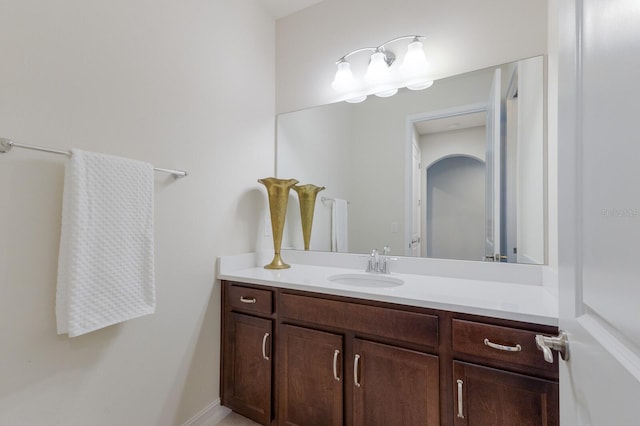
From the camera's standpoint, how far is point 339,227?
2020 mm

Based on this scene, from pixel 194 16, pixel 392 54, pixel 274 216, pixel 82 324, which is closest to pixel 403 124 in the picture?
pixel 392 54

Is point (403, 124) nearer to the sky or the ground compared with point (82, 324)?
nearer to the sky

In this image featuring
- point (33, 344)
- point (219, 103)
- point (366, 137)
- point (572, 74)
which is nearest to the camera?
point (572, 74)

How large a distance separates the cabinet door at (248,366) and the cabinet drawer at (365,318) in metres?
0.22

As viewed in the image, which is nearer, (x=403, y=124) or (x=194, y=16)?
(x=194, y=16)

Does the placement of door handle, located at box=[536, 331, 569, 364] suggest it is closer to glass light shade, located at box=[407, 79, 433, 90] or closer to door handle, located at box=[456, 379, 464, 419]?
door handle, located at box=[456, 379, 464, 419]

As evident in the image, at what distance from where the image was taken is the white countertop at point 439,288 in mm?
1054

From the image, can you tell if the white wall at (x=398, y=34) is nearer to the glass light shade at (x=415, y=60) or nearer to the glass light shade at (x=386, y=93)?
the glass light shade at (x=415, y=60)

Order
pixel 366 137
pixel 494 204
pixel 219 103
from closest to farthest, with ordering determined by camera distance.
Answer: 1. pixel 494 204
2. pixel 219 103
3. pixel 366 137

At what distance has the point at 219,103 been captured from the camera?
5.86 feet

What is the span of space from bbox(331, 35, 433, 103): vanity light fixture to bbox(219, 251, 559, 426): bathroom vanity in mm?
1156

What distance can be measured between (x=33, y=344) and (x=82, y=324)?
17cm

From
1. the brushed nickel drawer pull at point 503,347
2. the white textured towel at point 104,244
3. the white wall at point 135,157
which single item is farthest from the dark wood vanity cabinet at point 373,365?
the white textured towel at point 104,244

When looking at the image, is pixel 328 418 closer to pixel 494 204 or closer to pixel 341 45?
pixel 494 204
